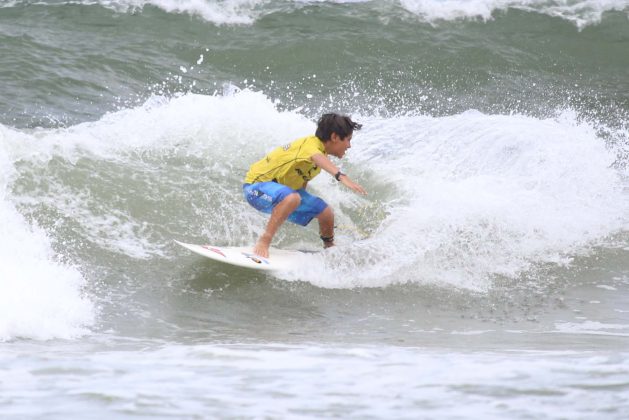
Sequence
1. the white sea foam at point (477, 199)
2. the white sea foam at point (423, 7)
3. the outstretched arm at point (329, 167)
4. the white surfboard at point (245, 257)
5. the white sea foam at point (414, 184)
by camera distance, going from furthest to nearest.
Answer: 1. the white sea foam at point (423, 7)
2. the white sea foam at point (414, 184)
3. the white sea foam at point (477, 199)
4. the white surfboard at point (245, 257)
5. the outstretched arm at point (329, 167)

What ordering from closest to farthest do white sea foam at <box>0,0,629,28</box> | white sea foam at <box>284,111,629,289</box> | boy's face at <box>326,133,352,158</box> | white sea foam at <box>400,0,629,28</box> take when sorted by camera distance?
1. boy's face at <box>326,133,352,158</box>
2. white sea foam at <box>284,111,629,289</box>
3. white sea foam at <box>0,0,629,28</box>
4. white sea foam at <box>400,0,629,28</box>

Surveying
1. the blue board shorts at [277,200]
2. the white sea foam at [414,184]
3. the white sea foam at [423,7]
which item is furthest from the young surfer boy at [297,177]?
the white sea foam at [423,7]

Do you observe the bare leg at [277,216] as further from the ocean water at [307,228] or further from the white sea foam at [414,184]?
the white sea foam at [414,184]

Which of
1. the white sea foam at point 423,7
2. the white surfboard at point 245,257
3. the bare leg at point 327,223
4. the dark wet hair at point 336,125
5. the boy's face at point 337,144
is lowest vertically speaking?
the white surfboard at point 245,257

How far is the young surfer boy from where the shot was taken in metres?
7.14

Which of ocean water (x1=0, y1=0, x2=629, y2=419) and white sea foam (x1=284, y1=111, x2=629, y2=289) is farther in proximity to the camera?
white sea foam (x1=284, y1=111, x2=629, y2=289)

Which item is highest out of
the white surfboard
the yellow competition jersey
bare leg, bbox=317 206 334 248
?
the yellow competition jersey

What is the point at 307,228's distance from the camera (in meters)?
8.41

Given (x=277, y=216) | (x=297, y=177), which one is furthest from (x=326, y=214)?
(x=277, y=216)

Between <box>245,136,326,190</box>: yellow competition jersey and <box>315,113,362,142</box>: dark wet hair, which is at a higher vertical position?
<box>315,113,362,142</box>: dark wet hair

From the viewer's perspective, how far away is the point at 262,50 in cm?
1454

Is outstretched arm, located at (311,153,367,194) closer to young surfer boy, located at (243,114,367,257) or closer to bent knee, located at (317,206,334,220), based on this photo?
young surfer boy, located at (243,114,367,257)

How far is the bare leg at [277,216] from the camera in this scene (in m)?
7.16

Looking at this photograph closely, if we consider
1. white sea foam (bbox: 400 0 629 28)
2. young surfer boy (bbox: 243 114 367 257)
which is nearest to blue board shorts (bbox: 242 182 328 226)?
young surfer boy (bbox: 243 114 367 257)
